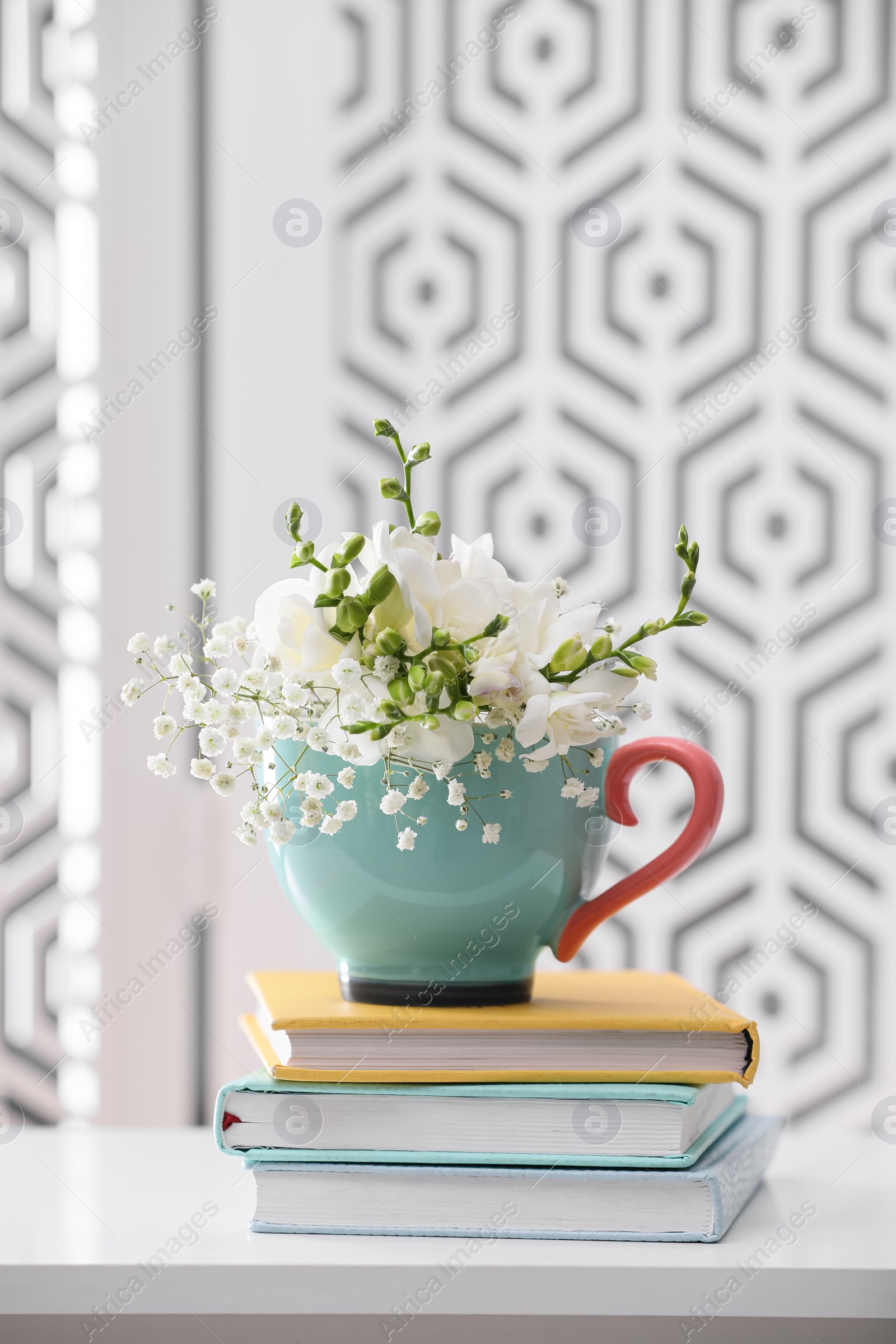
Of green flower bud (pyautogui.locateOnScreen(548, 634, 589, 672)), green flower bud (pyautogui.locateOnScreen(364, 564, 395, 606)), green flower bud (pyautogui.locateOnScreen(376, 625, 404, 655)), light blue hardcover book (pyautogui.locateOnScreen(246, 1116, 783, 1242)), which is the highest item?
green flower bud (pyautogui.locateOnScreen(364, 564, 395, 606))

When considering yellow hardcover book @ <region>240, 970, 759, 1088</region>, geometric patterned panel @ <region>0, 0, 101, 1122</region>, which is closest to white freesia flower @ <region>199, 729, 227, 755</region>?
yellow hardcover book @ <region>240, 970, 759, 1088</region>

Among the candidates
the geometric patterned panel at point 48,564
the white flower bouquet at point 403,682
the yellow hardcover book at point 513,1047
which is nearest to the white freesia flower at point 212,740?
the white flower bouquet at point 403,682

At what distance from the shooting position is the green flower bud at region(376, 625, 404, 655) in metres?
0.49

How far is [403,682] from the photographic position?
50 cm

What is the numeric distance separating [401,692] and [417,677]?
1cm

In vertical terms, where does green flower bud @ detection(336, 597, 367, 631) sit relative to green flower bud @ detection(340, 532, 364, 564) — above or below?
below

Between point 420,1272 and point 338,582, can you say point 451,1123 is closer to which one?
point 420,1272

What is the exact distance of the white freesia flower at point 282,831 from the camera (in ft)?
1.67

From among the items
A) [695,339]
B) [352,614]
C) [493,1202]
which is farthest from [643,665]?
[695,339]

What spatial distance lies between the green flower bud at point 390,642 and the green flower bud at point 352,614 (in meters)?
0.01

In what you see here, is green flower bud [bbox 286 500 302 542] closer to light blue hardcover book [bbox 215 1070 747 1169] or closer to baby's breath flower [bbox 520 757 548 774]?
baby's breath flower [bbox 520 757 548 774]

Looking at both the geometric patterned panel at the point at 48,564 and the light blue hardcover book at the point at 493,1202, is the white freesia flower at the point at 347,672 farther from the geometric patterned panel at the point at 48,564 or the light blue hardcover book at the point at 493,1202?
the geometric patterned panel at the point at 48,564

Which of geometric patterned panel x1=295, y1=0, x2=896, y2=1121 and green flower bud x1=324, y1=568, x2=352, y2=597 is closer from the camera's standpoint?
green flower bud x1=324, y1=568, x2=352, y2=597

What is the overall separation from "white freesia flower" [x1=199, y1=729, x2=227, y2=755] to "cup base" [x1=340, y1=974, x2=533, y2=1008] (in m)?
0.14
